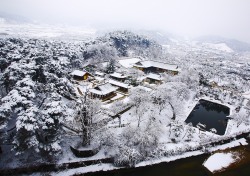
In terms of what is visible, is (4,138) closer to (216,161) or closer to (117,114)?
(117,114)

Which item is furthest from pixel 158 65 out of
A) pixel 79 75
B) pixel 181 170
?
pixel 181 170

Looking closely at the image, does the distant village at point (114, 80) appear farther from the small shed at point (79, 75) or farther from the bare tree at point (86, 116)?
the bare tree at point (86, 116)

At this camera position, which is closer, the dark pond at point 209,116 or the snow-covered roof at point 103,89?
the dark pond at point 209,116

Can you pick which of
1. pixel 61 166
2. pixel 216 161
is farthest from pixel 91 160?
pixel 216 161

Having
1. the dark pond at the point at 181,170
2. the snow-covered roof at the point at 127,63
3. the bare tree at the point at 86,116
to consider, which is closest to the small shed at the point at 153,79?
the snow-covered roof at the point at 127,63

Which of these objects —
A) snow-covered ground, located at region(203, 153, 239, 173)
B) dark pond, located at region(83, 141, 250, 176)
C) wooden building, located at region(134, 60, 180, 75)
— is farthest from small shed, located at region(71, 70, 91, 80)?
snow-covered ground, located at region(203, 153, 239, 173)

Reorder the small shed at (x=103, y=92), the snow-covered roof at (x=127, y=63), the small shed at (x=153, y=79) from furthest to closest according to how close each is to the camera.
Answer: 1. the snow-covered roof at (x=127, y=63)
2. the small shed at (x=153, y=79)
3. the small shed at (x=103, y=92)
